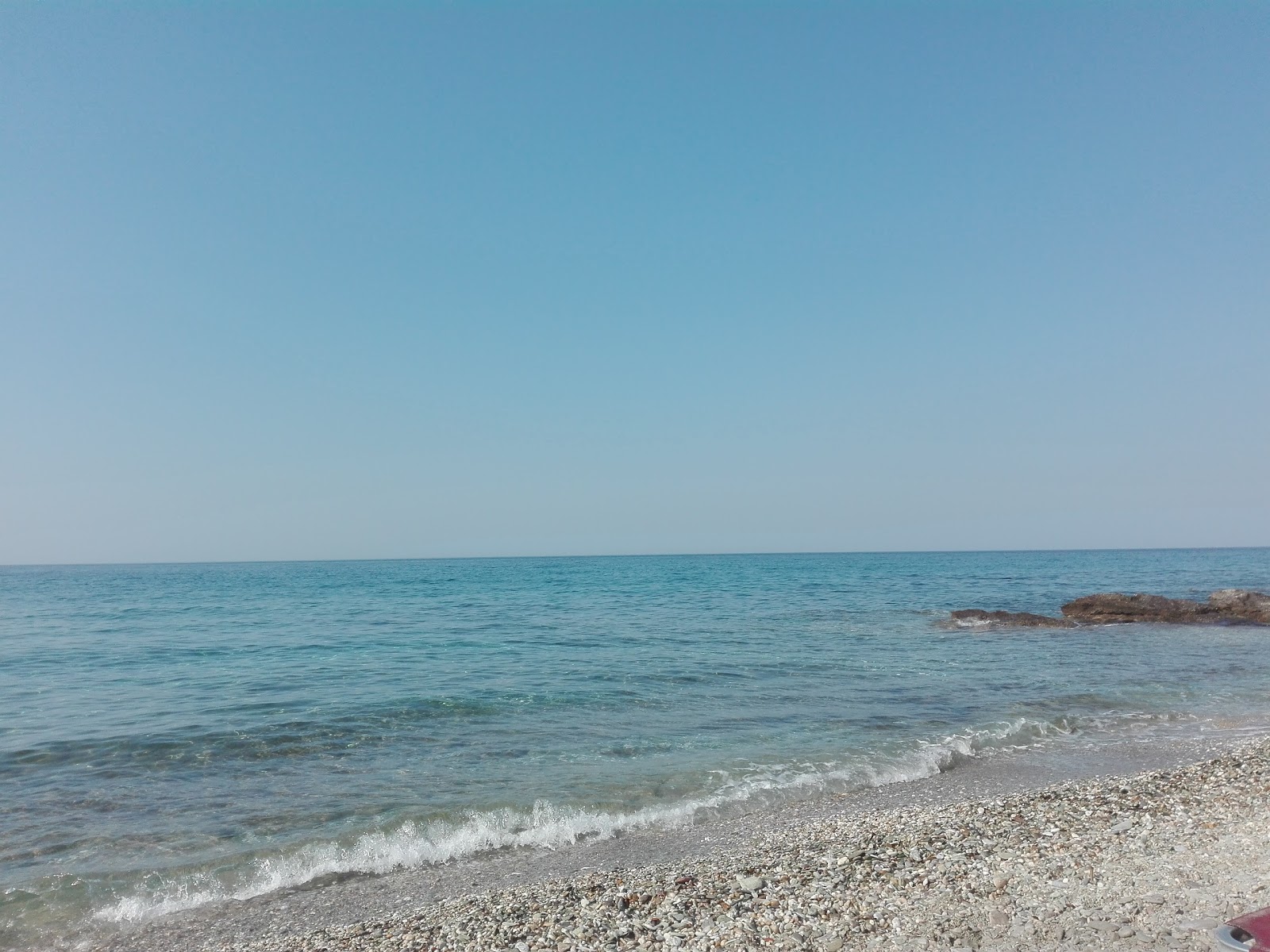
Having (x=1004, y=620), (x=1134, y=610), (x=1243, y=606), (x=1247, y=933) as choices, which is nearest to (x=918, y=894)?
(x=1247, y=933)

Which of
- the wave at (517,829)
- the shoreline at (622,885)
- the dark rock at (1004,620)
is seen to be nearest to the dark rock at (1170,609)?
the dark rock at (1004,620)

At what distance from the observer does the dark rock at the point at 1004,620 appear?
1258 inches

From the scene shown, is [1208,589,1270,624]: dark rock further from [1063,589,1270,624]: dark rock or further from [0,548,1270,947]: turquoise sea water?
[0,548,1270,947]: turquoise sea water

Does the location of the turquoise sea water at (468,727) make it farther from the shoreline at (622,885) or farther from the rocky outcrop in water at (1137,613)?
the rocky outcrop in water at (1137,613)

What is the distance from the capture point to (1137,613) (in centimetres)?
3394

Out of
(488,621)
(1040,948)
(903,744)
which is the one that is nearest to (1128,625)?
(903,744)

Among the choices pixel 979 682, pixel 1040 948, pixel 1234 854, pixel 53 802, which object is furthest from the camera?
pixel 979 682

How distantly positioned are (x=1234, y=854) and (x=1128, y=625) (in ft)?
96.4

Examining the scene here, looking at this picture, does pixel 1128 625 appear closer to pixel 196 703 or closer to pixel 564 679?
pixel 564 679

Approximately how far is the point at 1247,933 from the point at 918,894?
2367 millimetres

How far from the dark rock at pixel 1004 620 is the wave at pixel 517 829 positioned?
2150 centimetres

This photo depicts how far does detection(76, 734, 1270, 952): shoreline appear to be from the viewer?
6484mm

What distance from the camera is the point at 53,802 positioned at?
35.7 feet

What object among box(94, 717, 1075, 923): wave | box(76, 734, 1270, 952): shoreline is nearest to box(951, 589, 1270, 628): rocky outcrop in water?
box(94, 717, 1075, 923): wave
